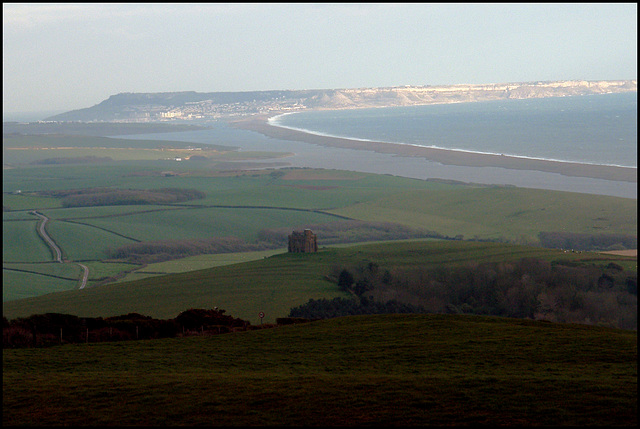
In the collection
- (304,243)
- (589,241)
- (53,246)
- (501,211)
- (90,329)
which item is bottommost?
(589,241)

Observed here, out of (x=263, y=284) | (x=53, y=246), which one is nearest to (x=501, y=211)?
(x=263, y=284)

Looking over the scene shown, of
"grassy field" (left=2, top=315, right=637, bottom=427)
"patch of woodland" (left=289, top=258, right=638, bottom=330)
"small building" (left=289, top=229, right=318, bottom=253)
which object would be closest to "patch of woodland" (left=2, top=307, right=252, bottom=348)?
"grassy field" (left=2, top=315, right=637, bottom=427)

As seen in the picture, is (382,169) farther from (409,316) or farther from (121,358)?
(121,358)

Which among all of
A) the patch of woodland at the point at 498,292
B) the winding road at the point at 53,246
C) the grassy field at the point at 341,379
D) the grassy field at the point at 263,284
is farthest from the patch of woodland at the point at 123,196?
the grassy field at the point at 341,379

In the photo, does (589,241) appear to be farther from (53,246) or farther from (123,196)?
(123,196)

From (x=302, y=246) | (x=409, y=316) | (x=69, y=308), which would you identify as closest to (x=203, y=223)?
(x=302, y=246)

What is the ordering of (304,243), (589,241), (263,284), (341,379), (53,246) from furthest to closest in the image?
(53,246) → (589,241) → (304,243) → (263,284) → (341,379)

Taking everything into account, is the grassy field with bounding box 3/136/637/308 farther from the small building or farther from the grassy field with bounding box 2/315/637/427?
the grassy field with bounding box 2/315/637/427
